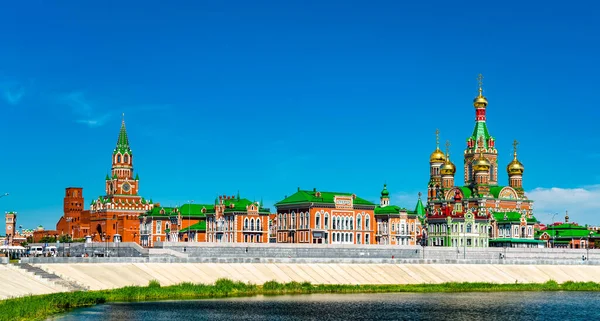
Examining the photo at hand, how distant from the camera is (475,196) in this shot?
172 meters

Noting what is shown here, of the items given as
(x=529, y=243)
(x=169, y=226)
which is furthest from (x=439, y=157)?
(x=169, y=226)

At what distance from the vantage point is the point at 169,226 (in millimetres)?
176750

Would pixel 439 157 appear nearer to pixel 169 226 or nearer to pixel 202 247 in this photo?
pixel 169 226

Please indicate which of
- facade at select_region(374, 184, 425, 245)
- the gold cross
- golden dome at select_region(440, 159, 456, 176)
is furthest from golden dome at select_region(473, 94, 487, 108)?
facade at select_region(374, 184, 425, 245)

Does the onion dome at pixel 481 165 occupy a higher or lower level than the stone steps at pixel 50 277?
higher

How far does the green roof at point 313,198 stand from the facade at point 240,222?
4.75m

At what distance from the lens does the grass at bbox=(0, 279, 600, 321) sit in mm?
67312

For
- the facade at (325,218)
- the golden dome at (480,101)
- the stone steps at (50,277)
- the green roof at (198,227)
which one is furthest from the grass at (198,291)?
the golden dome at (480,101)

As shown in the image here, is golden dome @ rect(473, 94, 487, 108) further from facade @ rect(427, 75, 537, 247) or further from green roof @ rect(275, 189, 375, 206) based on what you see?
green roof @ rect(275, 189, 375, 206)

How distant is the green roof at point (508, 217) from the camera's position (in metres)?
163

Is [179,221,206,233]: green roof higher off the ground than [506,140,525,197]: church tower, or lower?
lower

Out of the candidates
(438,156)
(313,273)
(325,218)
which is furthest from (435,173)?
(313,273)

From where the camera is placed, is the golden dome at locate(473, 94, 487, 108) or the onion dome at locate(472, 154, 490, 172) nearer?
the onion dome at locate(472, 154, 490, 172)

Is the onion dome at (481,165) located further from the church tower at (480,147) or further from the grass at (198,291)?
the grass at (198,291)
